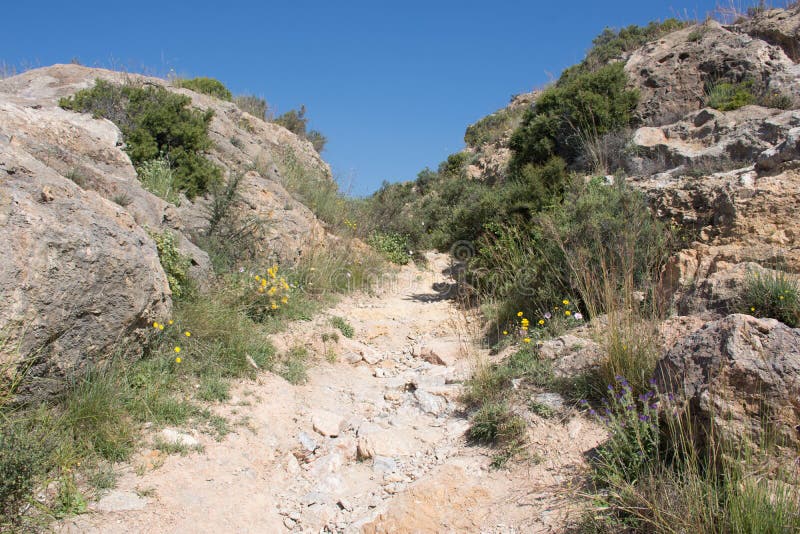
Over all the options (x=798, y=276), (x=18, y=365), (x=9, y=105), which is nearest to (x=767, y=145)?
(x=798, y=276)

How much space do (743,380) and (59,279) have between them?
3972 millimetres

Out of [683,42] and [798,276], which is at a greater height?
[683,42]

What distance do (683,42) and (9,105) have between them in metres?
12.5

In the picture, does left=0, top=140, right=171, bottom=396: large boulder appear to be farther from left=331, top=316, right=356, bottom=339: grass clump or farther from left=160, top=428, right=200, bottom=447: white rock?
left=331, top=316, right=356, bottom=339: grass clump

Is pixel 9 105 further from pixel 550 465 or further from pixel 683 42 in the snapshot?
pixel 683 42

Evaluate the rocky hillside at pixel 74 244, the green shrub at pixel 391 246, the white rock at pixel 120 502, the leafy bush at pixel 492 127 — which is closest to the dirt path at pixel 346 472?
the white rock at pixel 120 502

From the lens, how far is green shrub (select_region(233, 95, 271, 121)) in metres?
14.7

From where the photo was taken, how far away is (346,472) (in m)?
3.82

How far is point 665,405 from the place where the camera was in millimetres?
2838

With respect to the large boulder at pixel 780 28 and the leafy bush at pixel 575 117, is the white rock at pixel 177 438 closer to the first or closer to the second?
the leafy bush at pixel 575 117

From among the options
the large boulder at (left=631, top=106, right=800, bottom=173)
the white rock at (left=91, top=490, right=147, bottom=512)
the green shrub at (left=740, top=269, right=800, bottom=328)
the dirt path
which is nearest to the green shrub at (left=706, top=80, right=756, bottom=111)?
the large boulder at (left=631, top=106, right=800, bottom=173)

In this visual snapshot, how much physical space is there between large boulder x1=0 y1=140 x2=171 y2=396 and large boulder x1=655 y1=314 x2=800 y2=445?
361 centimetres

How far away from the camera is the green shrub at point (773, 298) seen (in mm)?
3783

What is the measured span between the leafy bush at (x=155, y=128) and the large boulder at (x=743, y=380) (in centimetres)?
651
